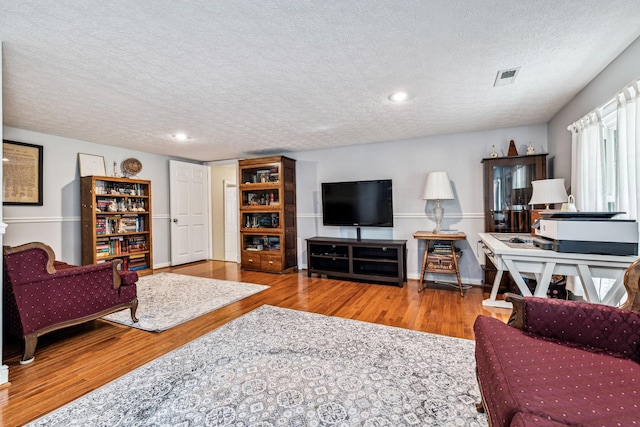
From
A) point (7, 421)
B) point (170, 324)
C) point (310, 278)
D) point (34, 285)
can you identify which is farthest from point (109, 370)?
point (310, 278)

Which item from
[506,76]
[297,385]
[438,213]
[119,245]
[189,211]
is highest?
[506,76]

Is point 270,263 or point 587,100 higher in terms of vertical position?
point 587,100

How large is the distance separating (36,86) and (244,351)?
9.26ft

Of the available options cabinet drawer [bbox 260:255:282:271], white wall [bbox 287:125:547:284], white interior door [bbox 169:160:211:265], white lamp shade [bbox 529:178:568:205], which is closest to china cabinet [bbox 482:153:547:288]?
white wall [bbox 287:125:547:284]

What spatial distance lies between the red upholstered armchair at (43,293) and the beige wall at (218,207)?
12.1 ft

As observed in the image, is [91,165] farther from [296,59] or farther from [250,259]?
[296,59]

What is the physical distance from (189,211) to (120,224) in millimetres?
1325

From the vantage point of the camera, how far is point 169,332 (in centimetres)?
259

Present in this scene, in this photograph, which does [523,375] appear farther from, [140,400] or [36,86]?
[36,86]

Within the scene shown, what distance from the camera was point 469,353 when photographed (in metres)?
2.11

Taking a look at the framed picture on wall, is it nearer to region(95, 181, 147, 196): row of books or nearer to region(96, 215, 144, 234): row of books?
region(95, 181, 147, 196): row of books

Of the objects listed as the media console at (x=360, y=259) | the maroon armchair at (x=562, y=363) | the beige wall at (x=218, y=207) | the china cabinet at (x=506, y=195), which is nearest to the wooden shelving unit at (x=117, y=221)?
the beige wall at (x=218, y=207)

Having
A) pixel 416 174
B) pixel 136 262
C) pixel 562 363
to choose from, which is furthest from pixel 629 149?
pixel 136 262

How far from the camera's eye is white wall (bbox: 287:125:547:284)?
13.1 ft
